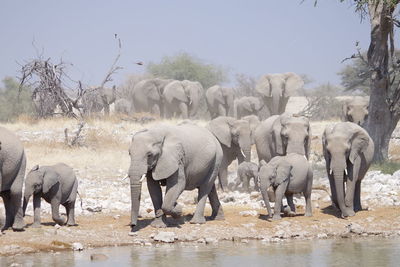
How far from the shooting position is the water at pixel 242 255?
1259 centimetres

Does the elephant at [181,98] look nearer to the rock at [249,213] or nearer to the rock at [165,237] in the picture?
the rock at [249,213]

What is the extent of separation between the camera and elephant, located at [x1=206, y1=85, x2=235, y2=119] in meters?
43.7

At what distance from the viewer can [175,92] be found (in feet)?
135

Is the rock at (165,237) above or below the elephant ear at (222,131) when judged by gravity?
below

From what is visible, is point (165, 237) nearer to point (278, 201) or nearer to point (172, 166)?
point (172, 166)

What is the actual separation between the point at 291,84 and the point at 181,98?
18.4ft

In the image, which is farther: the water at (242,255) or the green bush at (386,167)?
the green bush at (386,167)

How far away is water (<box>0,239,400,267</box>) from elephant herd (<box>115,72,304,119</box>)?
75.6ft

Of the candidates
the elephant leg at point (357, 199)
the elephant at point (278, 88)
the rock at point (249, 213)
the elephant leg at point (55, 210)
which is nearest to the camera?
the elephant leg at point (55, 210)

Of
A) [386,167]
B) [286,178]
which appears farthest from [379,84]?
[286,178]

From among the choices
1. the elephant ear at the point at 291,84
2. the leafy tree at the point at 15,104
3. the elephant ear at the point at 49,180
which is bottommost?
the leafy tree at the point at 15,104

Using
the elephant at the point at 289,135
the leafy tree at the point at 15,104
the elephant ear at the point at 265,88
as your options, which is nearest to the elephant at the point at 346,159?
the elephant at the point at 289,135

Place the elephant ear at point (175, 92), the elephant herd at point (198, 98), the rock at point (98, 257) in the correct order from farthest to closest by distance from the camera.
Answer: the elephant ear at point (175, 92) < the elephant herd at point (198, 98) < the rock at point (98, 257)

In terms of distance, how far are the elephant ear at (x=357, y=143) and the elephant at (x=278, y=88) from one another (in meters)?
20.4
